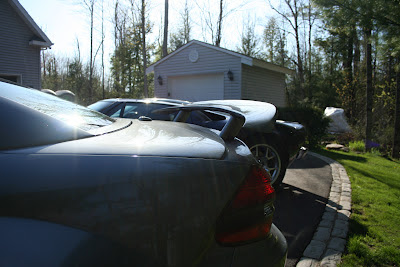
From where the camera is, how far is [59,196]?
1073 millimetres

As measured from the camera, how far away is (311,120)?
10992mm

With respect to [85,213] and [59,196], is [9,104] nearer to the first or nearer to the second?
[59,196]

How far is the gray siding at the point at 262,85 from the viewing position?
43.8 ft

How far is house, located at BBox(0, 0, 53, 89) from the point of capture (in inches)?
495

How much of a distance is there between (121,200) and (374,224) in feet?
11.7

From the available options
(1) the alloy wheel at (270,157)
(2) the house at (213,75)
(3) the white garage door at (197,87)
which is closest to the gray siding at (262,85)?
(2) the house at (213,75)

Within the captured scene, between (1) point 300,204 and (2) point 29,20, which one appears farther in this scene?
(2) point 29,20

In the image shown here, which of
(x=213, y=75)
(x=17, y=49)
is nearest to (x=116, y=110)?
(x=213, y=75)

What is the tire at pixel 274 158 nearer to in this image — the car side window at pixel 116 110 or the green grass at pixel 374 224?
the green grass at pixel 374 224

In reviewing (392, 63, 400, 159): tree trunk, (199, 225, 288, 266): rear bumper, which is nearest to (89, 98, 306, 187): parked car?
(199, 225, 288, 266): rear bumper

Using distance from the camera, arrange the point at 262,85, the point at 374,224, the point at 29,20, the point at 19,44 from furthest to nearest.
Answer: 1. the point at 262,85
2. the point at 19,44
3. the point at 29,20
4. the point at 374,224

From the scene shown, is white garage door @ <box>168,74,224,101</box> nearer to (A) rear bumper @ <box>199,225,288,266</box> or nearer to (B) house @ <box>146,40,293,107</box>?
(B) house @ <box>146,40,293,107</box>

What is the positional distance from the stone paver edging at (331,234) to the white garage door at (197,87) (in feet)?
30.2

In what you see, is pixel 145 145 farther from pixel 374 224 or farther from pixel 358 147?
pixel 358 147
